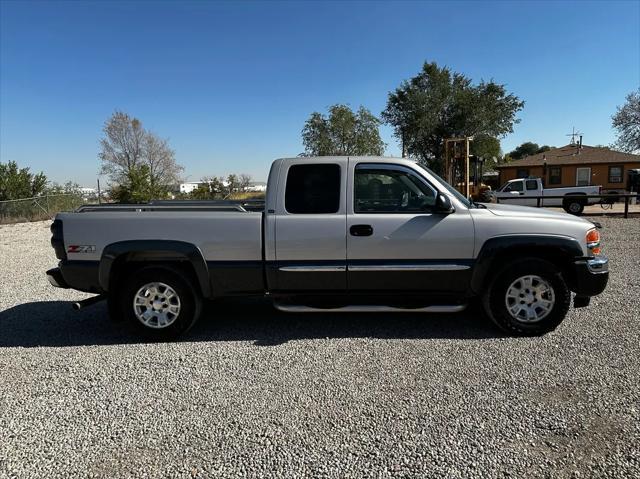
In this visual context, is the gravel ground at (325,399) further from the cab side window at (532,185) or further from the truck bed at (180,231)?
the cab side window at (532,185)

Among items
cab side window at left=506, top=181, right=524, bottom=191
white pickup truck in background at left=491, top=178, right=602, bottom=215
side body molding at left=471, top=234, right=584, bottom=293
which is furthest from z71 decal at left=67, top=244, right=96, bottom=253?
cab side window at left=506, top=181, right=524, bottom=191

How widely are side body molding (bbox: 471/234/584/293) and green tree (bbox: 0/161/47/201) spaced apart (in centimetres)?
2302

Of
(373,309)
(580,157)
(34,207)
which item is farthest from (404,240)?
(580,157)

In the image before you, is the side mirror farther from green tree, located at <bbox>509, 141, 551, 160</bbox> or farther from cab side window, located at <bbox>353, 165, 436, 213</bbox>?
green tree, located at <bbox>509, 141, 551, 160</bbox>

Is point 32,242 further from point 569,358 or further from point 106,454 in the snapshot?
point 569,358

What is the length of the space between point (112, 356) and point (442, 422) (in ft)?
10.2

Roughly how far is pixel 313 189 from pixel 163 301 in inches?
77.9

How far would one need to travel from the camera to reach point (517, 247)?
13.4 ft

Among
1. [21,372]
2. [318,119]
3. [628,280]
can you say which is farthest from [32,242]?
[318,119]

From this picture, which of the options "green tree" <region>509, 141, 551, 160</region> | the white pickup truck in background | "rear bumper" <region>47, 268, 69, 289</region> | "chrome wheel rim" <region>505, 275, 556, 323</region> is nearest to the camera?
"chrome wheel rim" <region>505, 275, 556, 323</region>

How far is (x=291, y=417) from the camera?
2.83m

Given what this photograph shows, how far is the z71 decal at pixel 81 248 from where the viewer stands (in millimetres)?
4125

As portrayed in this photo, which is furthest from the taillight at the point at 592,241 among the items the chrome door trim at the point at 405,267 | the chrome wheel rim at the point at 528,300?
the chrome door trim at the point at 405,267

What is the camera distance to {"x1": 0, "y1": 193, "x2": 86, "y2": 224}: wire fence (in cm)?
1781
